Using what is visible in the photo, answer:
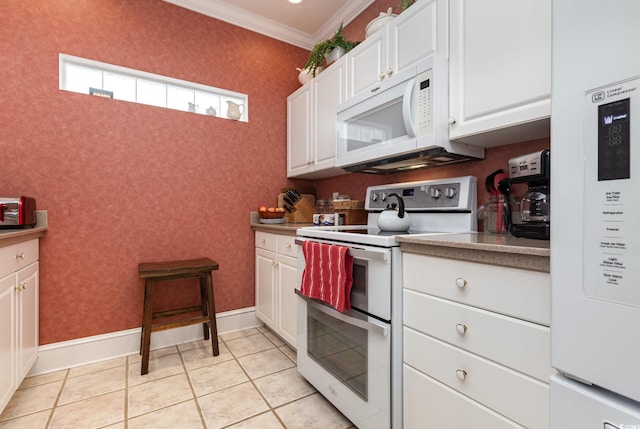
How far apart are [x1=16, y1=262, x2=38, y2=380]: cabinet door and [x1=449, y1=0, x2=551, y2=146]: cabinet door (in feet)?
8.07

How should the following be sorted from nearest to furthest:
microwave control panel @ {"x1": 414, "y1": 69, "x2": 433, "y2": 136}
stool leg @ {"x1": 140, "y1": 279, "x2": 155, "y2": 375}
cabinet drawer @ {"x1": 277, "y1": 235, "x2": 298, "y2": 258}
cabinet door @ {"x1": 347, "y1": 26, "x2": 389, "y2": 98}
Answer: microwave control panel @ {"x1": 414, "y1": 69, "x2": 433, "y2": 136} → cabinet door @ {"x1": 347, "y1": 26, "x2": 389, "y2": 98} → stool leg @ {"x1": 140, "y1": 279, "x2": 155, "y2": 375} → cabinet drawer @ {"x1": 277, "y1": 235, "x2": 298, "y2": 258}

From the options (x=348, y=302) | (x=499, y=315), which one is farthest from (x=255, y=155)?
(x=499, y=315)

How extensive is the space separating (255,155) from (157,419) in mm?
2090

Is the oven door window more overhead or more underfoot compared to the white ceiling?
more underfoot

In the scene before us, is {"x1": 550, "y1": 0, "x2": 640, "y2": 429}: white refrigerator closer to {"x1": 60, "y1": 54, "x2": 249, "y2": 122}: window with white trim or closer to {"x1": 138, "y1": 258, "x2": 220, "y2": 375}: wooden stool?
{"x1": 138, "y1": 258, "x2": 220, "y2": 375}: wooden stool

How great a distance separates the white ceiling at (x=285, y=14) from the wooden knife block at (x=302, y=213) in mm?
1624

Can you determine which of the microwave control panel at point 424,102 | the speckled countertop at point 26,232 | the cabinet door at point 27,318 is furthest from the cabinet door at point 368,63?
the cabinet door at point 27,318

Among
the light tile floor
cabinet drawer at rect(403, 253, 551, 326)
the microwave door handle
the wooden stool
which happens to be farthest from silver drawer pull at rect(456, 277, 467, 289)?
the wooden stool

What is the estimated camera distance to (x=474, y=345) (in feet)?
3.26

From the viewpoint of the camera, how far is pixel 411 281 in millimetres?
1221

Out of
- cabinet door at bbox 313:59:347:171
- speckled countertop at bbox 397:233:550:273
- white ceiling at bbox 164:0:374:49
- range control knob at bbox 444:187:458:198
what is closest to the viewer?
speckled countertop at bbox 397:233:550:273

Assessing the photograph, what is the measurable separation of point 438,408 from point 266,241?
70.9 inches

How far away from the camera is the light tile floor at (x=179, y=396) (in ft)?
4.99

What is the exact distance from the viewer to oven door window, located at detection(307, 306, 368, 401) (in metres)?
1.39
